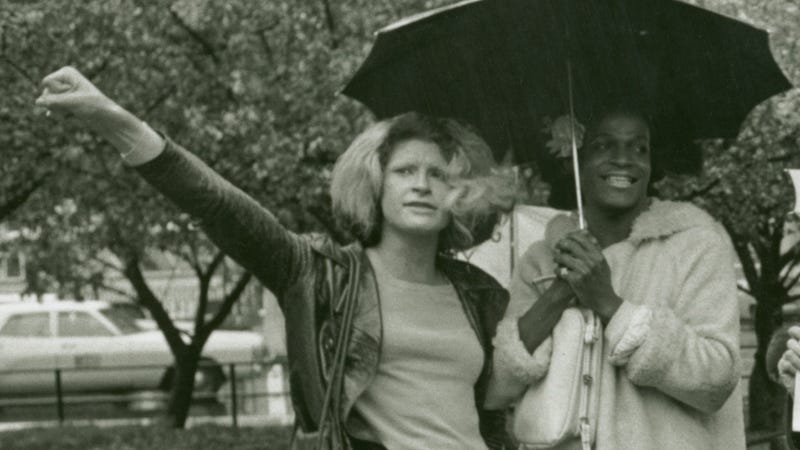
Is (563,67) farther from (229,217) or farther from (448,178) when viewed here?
(229,217)

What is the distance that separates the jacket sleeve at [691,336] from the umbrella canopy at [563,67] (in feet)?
1.67

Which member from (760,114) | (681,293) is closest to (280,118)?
(760,114)

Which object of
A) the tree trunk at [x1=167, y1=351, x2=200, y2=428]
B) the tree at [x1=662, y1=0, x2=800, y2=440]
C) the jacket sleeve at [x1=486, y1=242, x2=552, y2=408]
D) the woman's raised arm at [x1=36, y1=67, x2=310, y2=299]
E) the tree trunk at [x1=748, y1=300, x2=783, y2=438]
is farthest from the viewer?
the tree trunk at [x1=167, y1=351, x2=200, y2=428]

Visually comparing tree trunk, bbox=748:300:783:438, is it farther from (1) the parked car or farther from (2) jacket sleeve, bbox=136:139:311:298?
(2) jacket sleeve, bbox=136:139:311:298

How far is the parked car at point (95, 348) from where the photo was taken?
22.3 m

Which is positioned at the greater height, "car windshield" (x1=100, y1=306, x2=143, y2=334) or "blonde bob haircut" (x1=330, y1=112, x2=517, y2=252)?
"blonde bob haircut" (x1=330, y1=112, x2=517, y2=252)

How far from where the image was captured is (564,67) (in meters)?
4.83

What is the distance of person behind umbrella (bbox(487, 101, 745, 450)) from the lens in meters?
4.32

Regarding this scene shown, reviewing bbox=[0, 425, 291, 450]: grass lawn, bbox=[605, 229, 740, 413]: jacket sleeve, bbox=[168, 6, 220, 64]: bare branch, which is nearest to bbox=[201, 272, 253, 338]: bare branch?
bbox=[0, 425, 291, 450]: grass lawn

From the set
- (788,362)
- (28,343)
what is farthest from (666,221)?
(28,343)

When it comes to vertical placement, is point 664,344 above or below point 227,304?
above

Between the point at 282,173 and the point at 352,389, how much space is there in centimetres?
577

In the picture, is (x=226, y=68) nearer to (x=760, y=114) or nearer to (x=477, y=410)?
(x=760, y=114)

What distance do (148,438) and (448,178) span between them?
35.3 ft
